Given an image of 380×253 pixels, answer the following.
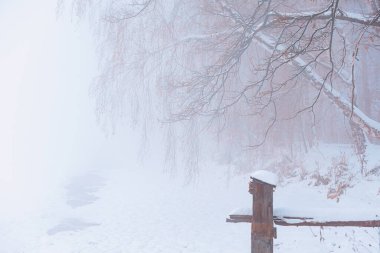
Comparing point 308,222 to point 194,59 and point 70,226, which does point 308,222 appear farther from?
point 70,226

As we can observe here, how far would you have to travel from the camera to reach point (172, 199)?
675 inches

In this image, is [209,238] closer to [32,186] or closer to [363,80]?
[363,80]

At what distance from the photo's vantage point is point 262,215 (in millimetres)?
2902

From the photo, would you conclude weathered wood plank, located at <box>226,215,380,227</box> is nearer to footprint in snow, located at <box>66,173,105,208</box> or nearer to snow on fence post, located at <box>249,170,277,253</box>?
snow on fence post, located at <box>249,170,277,253</box>

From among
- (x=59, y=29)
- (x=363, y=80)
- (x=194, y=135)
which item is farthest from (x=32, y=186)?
(x=59, y=29)

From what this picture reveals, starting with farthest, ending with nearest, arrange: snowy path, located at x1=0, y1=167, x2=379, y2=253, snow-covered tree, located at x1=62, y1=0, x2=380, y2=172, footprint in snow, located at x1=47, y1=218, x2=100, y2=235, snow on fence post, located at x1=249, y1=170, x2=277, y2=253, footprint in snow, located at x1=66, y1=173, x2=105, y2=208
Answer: footprint in snow, located at x1=66, y1=173, x2=105, y2=208 < footprint in snow, located at x1=47, y1=218, x2=100, y2=235 < snowy path, located at x1=0, y1=167, x2=379, y2=253 < snow-covered tree, located at x1=62, y1=0, x2=380, y2=172 < snow on fence post, located at x1=249, y1=170, x2=277, y2=253

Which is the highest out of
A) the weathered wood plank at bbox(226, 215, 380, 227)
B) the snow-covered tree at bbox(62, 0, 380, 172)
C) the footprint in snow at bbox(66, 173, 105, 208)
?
the snow-covered tree at bbox(62, 0, 380, 172)

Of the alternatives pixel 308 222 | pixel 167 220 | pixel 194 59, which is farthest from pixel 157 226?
pixel 308 222

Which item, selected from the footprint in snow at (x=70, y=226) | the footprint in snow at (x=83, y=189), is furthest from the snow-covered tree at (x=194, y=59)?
the footprint in snow at (x=83, y=189)

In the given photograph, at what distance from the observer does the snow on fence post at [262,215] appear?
2875 mm

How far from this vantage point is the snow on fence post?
288 centimetres

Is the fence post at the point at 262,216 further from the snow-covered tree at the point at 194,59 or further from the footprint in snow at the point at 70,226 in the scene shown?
the footprint in snow at the point at 70,226

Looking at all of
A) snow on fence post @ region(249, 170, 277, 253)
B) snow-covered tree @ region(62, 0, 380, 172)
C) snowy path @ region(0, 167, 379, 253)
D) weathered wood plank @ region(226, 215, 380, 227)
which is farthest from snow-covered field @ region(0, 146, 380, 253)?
snow on fence post @ region(249, 170, 277, 253)

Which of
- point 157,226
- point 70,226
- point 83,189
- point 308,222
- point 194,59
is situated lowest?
point 70,226
